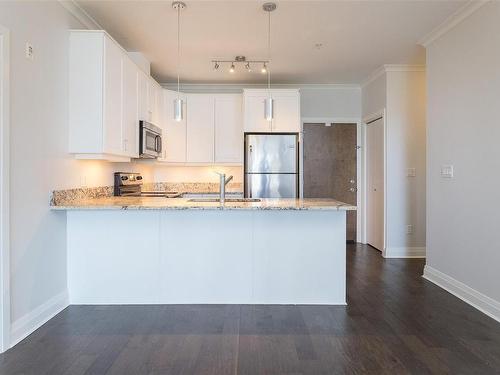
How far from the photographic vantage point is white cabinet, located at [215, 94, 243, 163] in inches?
203

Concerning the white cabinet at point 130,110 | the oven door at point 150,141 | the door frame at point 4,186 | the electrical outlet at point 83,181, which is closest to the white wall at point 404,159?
the oven door at point 150,141

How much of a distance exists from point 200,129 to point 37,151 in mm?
2764

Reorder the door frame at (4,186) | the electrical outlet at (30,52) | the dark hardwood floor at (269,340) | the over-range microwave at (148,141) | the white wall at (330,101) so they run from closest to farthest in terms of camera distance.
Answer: the dark hardwood floor at (269,340), the door frame at (4,186), the electrical outlet at (30,52), the over-range microwave at (148,141), the white wall at (330,101)

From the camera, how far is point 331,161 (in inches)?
226

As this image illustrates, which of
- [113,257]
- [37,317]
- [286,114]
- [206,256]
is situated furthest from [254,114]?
[37,317]

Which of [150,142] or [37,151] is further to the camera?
[150,142]

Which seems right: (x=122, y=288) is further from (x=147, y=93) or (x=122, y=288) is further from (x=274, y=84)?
(x=274, y=84)

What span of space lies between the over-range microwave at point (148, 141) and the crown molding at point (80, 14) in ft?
3.31

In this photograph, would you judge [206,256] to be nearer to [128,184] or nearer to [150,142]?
[150,142]

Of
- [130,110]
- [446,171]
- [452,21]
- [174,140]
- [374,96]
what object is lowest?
[446,171]

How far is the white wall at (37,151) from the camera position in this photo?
2.38 m

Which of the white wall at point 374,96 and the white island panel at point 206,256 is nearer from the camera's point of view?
the white island panel at point 206,256

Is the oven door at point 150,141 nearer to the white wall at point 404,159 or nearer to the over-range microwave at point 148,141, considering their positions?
the over-range microwave at point 148,141

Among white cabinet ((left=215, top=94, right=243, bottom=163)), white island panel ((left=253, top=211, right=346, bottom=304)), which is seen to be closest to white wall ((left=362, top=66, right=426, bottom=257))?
white cabinet ((left=215, top=94, right=243, bottom=163))
